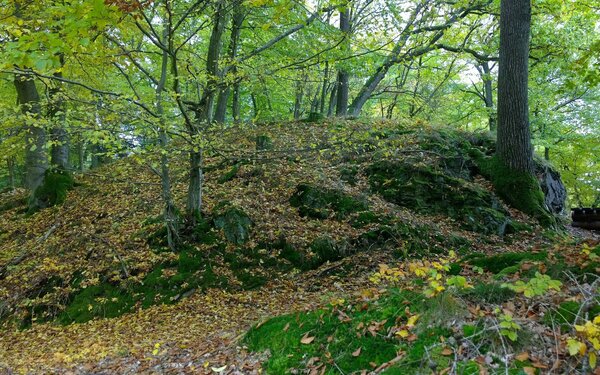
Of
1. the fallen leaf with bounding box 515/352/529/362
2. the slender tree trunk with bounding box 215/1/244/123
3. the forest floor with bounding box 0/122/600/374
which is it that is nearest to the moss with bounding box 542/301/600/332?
the forest floor with bounding box 0/122/600/374

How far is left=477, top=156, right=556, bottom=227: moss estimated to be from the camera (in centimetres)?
821

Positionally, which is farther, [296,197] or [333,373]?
[296,197]

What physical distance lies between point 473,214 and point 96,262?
763 centimetres

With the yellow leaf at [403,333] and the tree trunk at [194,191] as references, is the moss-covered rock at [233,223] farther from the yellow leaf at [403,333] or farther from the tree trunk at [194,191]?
the yellow leaf at [403,333]

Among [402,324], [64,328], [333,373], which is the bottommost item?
[64,328]

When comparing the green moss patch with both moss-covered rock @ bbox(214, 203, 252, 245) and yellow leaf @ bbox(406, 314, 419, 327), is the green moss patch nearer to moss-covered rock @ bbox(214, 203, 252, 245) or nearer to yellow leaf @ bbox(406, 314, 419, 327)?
yellow leaf @ bbox(406, 314, 419, 327)

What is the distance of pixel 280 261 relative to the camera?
271 inches

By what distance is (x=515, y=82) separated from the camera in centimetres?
820

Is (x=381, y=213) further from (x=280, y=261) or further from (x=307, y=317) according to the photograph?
(x=307, y=317)

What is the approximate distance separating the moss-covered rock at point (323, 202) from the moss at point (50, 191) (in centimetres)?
637

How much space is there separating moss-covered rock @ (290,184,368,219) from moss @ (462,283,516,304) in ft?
15.6

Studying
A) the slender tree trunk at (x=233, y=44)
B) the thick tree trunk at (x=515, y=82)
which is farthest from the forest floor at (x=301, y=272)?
the thick tree trunk at (x=515, y=82)

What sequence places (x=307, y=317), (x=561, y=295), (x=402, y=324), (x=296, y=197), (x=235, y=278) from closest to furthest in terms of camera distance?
(x=561, y=295) → (x=402, y=324) → (x=307, y=317) → (x=235, y=278) → (x=296, y=197)

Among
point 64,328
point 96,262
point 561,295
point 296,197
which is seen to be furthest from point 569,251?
point 96,262
